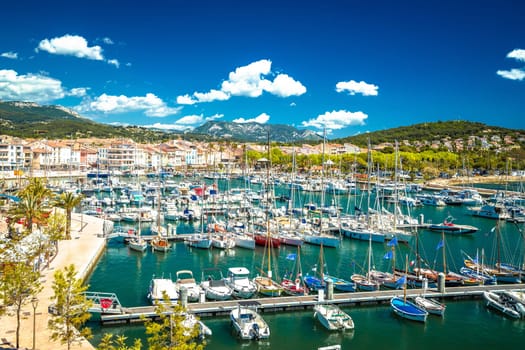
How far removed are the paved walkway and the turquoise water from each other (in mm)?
1491

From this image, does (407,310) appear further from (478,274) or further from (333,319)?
(478,274)

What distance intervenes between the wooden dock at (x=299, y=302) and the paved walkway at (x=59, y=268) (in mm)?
3565

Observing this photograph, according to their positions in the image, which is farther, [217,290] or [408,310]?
[217,290]

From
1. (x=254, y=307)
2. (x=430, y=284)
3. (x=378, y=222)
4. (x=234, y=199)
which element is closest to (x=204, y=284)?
(x=254, y=307)

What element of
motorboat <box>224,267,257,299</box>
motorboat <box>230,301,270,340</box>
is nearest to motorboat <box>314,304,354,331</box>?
motorboat <box>230,301,270,340</box>

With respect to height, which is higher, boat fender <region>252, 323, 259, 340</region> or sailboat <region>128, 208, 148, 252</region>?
sailboat <region>128, 208, 148, 252</region>

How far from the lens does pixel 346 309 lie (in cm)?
2692

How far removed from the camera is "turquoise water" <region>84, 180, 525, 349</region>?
2297cm

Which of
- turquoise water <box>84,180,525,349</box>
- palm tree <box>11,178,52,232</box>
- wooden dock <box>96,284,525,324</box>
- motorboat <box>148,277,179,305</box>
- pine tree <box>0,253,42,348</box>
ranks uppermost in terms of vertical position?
palm tree <box>11,178,52,232</box>

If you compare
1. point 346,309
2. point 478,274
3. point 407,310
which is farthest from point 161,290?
point 478,274

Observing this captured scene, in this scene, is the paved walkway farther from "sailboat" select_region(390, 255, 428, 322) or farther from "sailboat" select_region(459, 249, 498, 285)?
"sailboat" select_region(459, 249, 498, 285)

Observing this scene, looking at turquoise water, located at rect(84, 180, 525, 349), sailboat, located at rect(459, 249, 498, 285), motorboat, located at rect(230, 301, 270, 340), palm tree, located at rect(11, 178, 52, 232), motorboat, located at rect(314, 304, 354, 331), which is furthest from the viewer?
palm tree, located at rect(11, 178, 52, 232)

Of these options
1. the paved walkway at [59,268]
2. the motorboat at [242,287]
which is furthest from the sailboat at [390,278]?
the paved walkway at [59,268]

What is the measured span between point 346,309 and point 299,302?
309 cm
